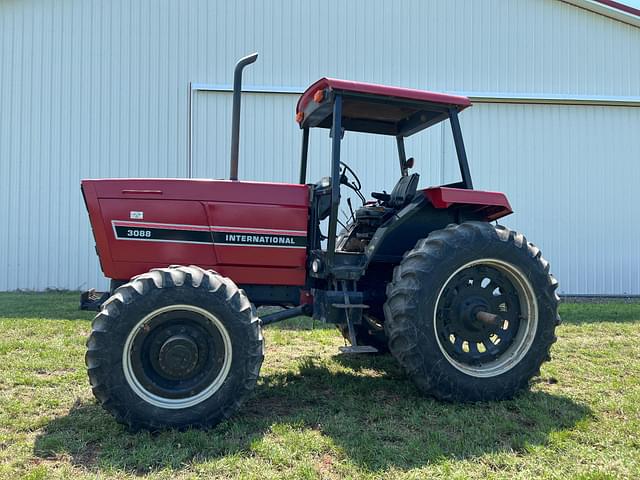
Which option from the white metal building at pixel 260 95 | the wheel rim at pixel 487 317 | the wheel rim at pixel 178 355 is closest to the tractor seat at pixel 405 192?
the wheel rim at pixel 487 317

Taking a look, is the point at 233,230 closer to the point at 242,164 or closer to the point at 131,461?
the point at 131,461

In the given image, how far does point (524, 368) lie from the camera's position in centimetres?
378

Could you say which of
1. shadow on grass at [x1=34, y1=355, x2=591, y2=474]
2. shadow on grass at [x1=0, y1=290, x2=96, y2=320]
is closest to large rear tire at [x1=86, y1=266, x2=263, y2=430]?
shadow on grass at [x1=34, y1=355, x2=591, y2=474]

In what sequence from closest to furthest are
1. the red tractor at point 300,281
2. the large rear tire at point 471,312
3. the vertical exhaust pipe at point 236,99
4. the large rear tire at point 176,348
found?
the large rear tire at point 176,348 → the red tractor at point 300,281 → the large rear tire at point 471,312 → the vertical exhaust pipe at point 236,99

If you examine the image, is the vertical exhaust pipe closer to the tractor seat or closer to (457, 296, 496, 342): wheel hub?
the tractor seat

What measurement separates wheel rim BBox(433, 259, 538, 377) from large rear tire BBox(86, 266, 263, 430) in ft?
4.81

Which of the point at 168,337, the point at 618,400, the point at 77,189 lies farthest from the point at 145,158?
the point at 618,400

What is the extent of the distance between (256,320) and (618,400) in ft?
9.06

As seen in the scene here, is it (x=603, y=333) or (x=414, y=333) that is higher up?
(x=414, y=333)

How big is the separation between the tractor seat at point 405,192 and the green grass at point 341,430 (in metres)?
1.51

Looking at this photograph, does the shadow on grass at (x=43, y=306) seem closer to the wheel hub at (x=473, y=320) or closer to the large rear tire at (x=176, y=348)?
the large rear tire at (x=176, y=348)

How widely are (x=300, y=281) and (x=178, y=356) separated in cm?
129

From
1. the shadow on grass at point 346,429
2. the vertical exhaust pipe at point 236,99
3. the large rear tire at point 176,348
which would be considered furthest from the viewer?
the vertical exhaust pipe at point 236,99

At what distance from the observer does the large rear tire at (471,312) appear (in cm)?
354
